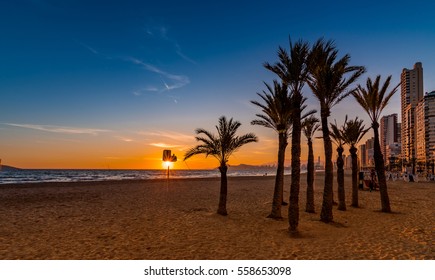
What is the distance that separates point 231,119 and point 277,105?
304 centimetres

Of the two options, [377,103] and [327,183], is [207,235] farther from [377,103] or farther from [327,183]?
[377,103]

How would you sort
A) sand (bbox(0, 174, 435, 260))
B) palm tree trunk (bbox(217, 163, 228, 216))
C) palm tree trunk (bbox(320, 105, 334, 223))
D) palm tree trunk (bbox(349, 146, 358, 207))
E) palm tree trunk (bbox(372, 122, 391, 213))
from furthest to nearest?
palm tree trunk (bbox(349, 146, 358, 207)) < palm tree trunk (bbox(372, 122, 391, 213)) < palm tree trunk (bbox(217, 163, 228, 216)) < palm tree trunk (bbox(320, 105, 334, 223)) < sand (bbox(0, 174, 435, 260))

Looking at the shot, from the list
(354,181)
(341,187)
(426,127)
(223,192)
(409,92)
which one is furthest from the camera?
(409,92)

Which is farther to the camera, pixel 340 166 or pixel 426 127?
pixel 426 127

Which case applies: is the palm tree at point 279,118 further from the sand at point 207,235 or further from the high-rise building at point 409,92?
the high-rise building at point 409,92

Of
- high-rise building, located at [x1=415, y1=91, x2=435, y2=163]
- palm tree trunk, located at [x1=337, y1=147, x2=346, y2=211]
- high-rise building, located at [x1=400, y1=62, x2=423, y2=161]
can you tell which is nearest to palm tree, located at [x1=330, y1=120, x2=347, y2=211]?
palm tree trunk, located at [x1=337, y1=147, x2=346, y2=211]

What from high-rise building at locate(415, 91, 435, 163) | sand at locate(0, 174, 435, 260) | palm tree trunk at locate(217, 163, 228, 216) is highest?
high-rise building at locate(415, 91, 435, 163)

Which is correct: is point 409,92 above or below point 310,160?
above

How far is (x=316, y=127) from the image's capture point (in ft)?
61.6

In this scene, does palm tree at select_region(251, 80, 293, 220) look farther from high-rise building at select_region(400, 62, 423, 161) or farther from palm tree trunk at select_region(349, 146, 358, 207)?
high-rise building at select_region(400, 62, 423, 161)

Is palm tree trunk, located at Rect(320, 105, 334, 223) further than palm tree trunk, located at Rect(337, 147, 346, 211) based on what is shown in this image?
No

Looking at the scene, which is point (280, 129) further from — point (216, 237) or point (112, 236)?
point (112, 236)

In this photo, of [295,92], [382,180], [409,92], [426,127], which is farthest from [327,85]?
[409,92]

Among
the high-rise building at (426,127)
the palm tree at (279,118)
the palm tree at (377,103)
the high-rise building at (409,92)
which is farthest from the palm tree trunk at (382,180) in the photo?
the high-rise building at (409,92)
